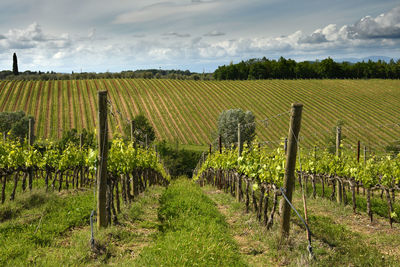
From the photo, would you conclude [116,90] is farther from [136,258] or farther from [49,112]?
[136,258]

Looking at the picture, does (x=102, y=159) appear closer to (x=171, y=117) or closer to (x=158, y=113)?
(x=171, y=117)

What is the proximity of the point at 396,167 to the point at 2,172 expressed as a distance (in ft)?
45.5

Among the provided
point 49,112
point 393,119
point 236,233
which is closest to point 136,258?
point 236,233

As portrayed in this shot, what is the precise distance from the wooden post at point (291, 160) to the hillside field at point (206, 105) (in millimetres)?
39289

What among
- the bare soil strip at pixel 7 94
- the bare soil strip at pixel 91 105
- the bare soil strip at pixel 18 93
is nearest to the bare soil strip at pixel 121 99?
the bare soil strip at pixel 91 105

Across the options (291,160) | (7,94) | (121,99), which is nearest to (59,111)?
(121,99)

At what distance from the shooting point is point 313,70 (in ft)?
316

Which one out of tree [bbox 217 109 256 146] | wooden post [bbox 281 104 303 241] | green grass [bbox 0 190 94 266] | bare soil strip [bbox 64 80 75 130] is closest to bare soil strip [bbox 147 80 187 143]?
tree [bbox 217 109 256 146]

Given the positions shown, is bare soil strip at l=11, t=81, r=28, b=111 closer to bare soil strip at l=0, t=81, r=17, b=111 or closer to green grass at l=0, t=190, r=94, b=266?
bare soil strip at l=0, t=81, r=17, b=111

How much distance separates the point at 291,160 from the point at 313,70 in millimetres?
97419

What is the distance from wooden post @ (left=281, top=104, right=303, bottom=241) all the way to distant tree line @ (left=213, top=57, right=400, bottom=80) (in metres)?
92.8

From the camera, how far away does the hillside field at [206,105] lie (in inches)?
1957

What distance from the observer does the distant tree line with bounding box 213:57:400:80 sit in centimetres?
9394

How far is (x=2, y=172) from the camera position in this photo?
10875 millimetres
